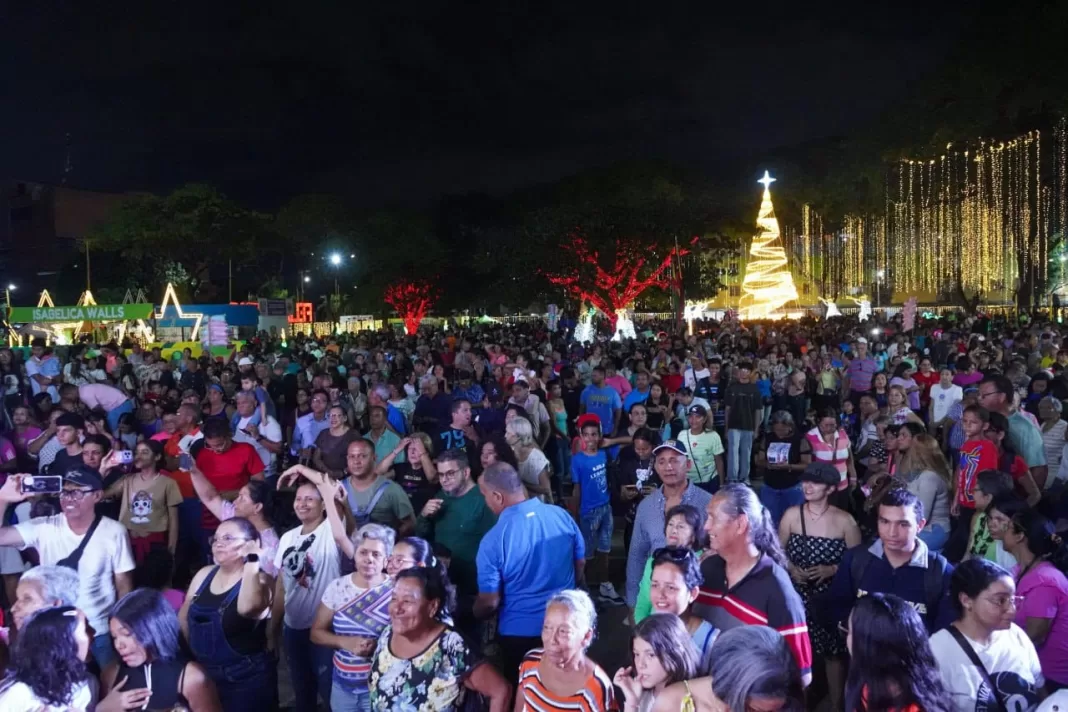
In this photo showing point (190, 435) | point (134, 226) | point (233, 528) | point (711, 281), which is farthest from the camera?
point (134, 226)

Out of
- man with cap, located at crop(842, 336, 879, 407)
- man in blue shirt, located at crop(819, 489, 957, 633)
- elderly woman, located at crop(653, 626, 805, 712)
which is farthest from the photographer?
man with cap, located at crop(842, 336, 879, 407)

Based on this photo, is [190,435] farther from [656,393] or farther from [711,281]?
[711,281]

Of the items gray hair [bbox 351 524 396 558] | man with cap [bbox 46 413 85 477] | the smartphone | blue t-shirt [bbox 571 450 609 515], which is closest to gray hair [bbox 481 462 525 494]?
gray hair [bbox 351 524 396 558]

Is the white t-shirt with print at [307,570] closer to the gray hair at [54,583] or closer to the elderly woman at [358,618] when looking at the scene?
the elderly woman at [358,618]

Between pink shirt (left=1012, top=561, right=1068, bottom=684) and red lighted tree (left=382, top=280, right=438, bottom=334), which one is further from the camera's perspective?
red lighted tree (left=382, top=280, right=438, bottom=334)

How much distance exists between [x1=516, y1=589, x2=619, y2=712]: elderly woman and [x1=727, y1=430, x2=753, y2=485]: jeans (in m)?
6.58

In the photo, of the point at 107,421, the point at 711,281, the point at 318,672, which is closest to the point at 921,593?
the point at 318,672

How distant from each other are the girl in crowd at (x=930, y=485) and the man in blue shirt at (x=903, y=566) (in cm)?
116

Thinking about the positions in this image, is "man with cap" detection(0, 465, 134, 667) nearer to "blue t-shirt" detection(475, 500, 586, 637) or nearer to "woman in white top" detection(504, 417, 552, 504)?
"blue t-shirt" detection(475, 500, 586, 637)

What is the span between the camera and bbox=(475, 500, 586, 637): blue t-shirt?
4113 mm

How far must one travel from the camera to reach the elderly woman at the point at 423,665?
10.6 ft

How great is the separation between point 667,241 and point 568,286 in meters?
4.24

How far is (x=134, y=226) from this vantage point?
43.2 m

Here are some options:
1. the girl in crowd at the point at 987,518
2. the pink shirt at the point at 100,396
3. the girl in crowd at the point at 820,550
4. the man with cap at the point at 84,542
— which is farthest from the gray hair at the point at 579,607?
the pink shirt at the point at 100,396
